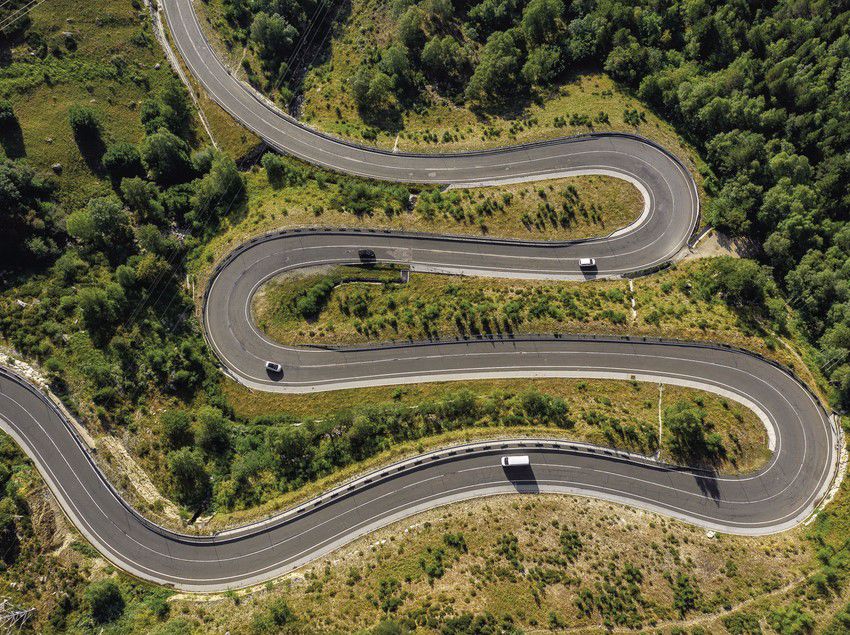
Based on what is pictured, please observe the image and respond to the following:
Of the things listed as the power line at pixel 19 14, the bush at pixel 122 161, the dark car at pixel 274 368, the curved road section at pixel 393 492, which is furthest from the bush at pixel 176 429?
the power line at pixel 19 14

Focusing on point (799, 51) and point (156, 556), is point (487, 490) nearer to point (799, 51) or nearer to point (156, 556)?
point (156, 556)

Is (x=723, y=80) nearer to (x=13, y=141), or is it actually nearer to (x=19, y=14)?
(x=13, y=141)

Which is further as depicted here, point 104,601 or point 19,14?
point 19,14

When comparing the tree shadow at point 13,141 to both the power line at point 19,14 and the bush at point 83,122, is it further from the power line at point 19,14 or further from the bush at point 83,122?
the power line at point 19,14

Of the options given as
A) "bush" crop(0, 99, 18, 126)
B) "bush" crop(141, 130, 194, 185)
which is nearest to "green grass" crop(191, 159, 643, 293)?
"bush" crop(141, 130, 194, 185)

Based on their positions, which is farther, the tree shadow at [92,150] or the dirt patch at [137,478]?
the tree shadow at [92,150]

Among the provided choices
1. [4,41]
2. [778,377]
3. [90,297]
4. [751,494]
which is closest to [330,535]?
[90,297]

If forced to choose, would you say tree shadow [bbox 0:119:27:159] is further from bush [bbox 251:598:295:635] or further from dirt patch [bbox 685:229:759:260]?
dirt patch [bbox 685:229:759:260]

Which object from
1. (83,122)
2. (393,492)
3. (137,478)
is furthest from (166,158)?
(393,492)
